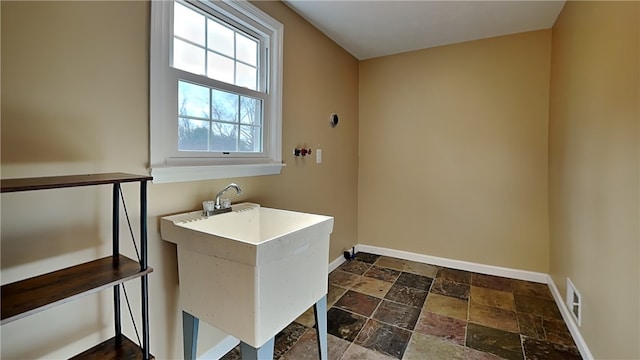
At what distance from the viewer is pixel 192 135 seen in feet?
5.25

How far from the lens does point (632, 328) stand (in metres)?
1.19

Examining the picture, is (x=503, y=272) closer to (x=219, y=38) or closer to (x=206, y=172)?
(x=206, y=172)

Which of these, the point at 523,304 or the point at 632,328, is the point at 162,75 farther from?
the point at 523,304

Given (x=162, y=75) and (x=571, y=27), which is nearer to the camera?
(x=162, y=75)

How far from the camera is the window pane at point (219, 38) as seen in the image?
5.54 ft

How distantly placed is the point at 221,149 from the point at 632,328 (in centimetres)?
207

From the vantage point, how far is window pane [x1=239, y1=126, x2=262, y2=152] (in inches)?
76.0

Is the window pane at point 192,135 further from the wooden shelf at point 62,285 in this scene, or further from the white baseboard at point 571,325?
the white baseboard at point 571,325

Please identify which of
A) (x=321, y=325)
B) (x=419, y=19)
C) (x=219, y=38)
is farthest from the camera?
(x=419, y=19)

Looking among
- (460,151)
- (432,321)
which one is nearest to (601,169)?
(432,321)

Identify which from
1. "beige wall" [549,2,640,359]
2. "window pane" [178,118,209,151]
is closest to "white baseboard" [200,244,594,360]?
"beige wall" [549,2,640,359]

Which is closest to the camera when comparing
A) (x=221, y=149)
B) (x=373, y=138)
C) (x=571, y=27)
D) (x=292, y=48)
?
(x=221, y=149)

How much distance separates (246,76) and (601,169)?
205 centimetres

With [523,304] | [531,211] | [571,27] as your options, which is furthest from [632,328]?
[571,27]
